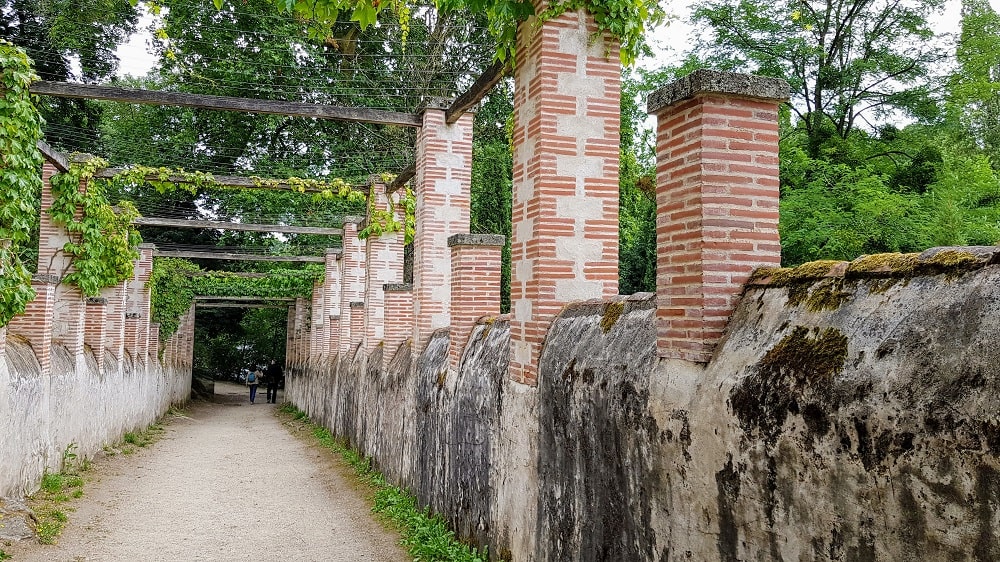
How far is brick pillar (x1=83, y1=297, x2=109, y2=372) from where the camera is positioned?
13898 millimetres

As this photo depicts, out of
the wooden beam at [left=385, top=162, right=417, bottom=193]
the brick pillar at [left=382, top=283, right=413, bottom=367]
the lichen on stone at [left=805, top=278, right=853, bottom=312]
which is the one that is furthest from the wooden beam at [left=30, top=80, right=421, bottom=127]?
the lichen on stone at [left=805, top=278, right=853, bottom=312]

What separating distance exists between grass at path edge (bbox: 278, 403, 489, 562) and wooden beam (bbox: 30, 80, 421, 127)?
17.4 feet

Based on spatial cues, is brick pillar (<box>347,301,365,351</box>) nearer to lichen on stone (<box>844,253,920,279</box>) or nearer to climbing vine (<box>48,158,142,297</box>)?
climbing vine (<box>48,158,142,297</box>)

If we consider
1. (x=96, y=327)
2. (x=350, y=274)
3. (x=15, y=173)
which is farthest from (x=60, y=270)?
(x=350, y=274)

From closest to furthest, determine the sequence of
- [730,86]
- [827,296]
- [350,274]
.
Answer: [827,296], [730,86], [350,274]

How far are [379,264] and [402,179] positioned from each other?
1808 millimetres

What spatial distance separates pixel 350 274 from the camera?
1875 centimetres

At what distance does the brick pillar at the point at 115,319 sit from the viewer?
15.8m

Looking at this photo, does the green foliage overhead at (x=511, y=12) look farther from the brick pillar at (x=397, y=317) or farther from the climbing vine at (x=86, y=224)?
the climbing vine at (x=86, y=224)

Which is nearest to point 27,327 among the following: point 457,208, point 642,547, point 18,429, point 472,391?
point 18,429

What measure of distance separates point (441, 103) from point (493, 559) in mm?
6524

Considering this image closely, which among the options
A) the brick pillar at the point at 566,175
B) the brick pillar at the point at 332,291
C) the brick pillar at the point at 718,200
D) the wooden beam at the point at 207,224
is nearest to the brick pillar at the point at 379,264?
the wooden beam at the point at 207,224

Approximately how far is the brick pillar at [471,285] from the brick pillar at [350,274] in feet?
32.1

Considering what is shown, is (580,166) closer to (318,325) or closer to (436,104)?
(436,104)
